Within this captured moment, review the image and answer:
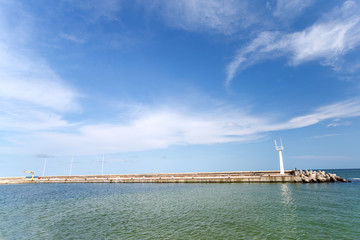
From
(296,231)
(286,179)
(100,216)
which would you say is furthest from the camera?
(286,179)

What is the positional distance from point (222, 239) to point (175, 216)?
8.82 metres

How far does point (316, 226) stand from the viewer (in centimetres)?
1728

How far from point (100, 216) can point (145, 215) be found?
19.8ft

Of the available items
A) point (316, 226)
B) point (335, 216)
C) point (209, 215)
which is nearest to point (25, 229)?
point (209, 215)

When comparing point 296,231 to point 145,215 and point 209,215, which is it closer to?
point 209,215

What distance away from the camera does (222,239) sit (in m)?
14.4

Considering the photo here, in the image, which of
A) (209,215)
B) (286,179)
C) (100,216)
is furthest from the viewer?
(286,179)

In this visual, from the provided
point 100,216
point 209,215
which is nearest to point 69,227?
point 100,216

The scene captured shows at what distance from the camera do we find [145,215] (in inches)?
914

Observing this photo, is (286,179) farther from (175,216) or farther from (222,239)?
(222,239)

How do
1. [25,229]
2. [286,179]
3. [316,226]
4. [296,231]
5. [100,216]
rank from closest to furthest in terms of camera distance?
[296,231] → [316,226] → [25,229] → [100,216] → [286,179]

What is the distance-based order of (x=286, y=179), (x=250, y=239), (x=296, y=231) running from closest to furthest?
1. (x=250, y=239)
2. (x=296, y=231)
3. (x=286, y=179)

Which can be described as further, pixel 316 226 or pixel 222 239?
pixel 316 226

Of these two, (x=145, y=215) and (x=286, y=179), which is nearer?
(x=145, y=215)
